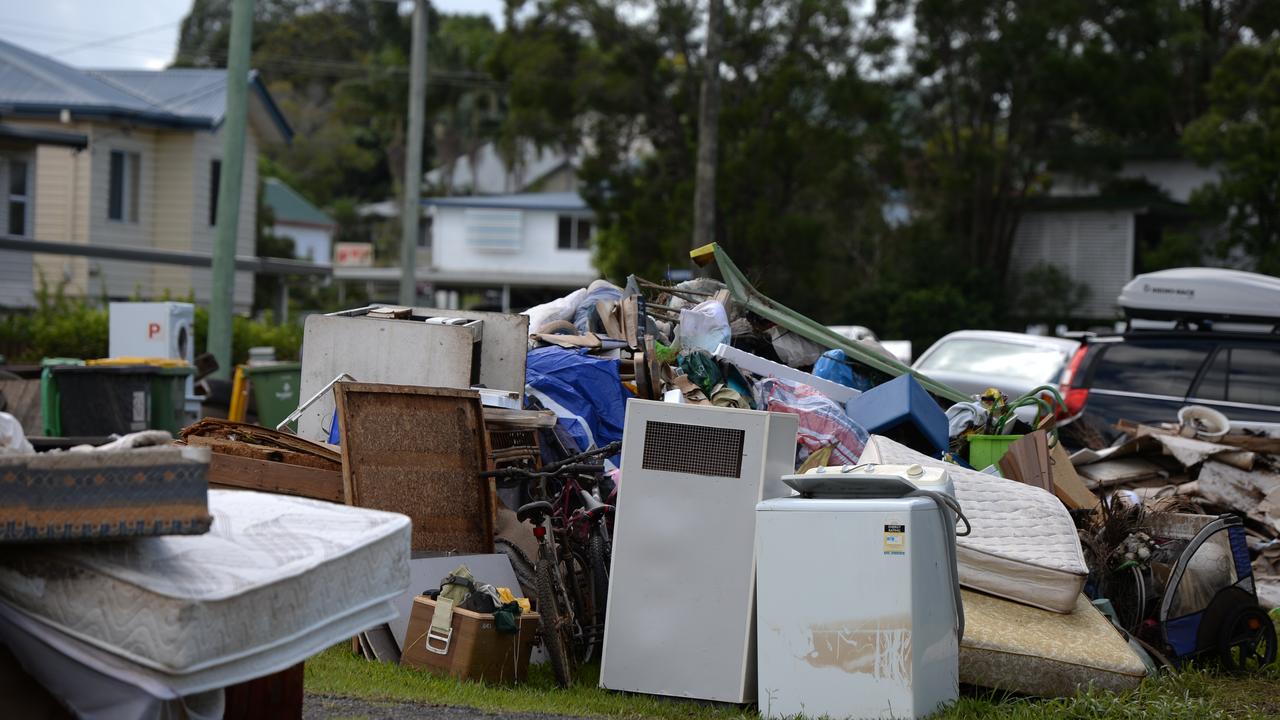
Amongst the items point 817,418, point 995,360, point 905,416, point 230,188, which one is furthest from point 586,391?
point 995,360

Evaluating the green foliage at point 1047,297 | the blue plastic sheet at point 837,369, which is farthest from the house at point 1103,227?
the blue plastic sheet at point 837,369

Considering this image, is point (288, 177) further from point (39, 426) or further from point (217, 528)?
point (217, 528)

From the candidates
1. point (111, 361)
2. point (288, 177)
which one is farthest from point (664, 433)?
point (288, 177)

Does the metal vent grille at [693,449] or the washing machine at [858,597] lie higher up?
the metal vent grille at [693,449]

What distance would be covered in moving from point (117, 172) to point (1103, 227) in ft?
80.9

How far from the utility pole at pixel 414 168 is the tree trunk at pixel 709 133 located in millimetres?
4574

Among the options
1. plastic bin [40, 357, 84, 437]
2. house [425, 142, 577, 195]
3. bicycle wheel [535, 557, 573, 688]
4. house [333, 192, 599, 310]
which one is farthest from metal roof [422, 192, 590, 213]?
bicycle wheel [535, 557, 573, 688]

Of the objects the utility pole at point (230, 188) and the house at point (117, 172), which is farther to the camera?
the house at point (117, 172)

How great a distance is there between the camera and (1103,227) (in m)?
35.5

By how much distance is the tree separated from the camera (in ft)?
95.1

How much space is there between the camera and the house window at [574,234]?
49000mm

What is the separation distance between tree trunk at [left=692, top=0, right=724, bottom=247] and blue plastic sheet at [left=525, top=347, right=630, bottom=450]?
1332 centimetres

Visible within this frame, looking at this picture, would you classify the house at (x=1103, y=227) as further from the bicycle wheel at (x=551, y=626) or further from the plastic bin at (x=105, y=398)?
the bicycle wheel at (x=551, y=626)

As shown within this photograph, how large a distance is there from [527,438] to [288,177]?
5984cm
